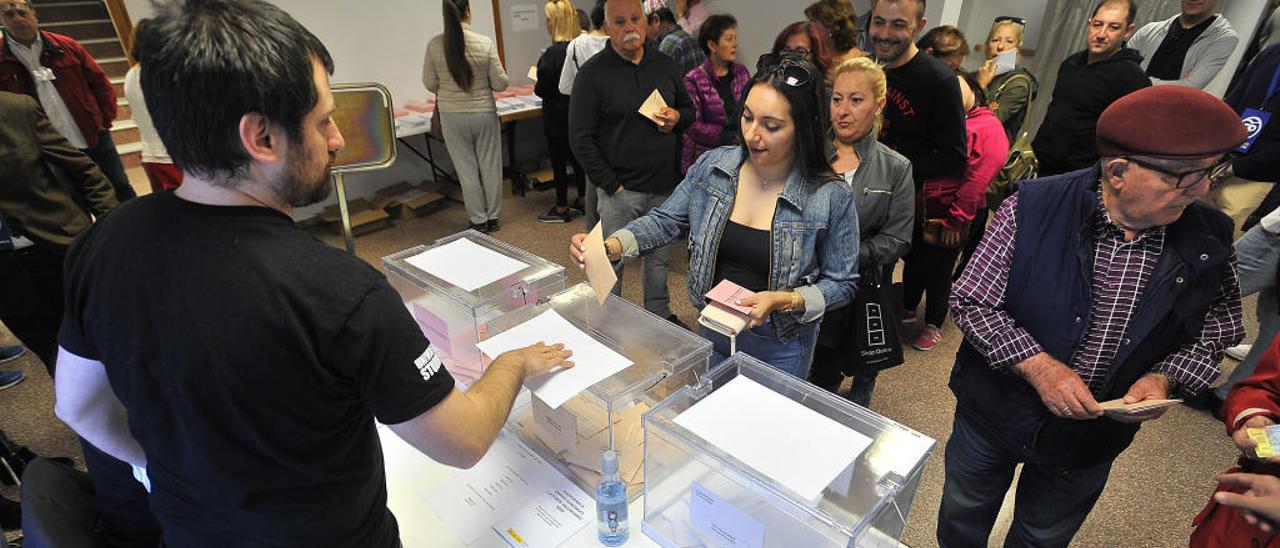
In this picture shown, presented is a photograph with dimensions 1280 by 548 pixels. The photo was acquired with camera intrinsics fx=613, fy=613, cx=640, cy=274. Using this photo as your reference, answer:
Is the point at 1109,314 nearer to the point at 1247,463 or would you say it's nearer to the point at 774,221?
the point at 1247,463

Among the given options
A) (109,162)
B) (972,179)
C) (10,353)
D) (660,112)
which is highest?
(660,112)

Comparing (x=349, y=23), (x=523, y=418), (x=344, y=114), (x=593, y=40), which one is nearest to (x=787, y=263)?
(x=523, y=418)

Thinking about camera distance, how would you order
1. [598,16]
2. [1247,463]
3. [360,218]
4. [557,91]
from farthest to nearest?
[360,218] → [557,91] → [598,16] → [1247,463]

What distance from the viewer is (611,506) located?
3.55 feet

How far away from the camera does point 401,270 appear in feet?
5.19

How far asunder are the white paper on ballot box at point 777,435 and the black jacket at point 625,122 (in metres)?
1.81

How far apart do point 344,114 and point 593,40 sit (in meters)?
2.14

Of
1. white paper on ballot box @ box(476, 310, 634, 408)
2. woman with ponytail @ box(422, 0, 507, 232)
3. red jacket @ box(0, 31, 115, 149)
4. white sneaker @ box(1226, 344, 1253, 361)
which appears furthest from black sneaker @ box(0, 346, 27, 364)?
white sneaker @ box(1226, 344, 1253, 361)

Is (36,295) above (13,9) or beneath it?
beneath

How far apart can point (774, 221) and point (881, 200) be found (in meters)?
0.56

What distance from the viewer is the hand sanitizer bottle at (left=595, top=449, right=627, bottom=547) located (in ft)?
3.56

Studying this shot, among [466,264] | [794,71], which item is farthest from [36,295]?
[794,71]

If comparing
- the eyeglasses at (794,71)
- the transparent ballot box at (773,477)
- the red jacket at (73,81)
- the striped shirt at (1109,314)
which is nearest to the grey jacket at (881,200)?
the eyeglasses at (794,71)

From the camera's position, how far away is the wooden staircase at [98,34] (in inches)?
180
